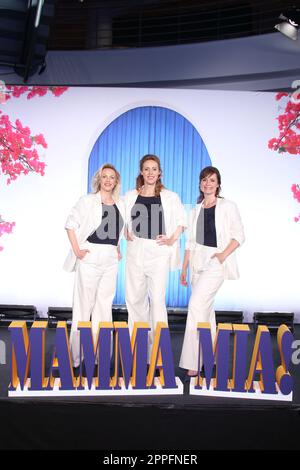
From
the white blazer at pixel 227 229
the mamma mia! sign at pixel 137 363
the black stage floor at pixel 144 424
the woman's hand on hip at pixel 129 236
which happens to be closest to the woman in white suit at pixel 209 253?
the white blazer at pixel 227 229

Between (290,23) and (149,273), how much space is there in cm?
312

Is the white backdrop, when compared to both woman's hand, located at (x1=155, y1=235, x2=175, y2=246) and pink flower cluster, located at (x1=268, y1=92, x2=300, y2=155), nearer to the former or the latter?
pink flower cluster, located at (x1=268, y1=92, x2=300, y2=155)

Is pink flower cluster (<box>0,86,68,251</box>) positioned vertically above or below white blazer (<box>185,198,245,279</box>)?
above

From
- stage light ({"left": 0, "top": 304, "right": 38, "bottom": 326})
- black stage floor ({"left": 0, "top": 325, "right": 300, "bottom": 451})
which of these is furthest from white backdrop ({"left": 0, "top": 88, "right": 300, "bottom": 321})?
black stage floor ({"left": 0, "top": 325, "right": 300, "bottom": 451})

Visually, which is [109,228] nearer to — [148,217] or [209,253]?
[148,217]

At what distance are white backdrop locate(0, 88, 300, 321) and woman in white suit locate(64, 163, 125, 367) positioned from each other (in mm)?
2322

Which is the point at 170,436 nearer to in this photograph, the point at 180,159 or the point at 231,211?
the point at 231,211

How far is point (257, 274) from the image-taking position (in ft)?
21.9

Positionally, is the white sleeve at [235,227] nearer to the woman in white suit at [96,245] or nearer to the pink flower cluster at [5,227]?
the woman in white suit at [96,245]

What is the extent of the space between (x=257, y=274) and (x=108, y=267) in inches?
110

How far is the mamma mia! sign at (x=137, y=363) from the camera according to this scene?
12.6 ft

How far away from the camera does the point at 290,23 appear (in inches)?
229

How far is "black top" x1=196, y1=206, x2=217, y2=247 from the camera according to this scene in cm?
440
